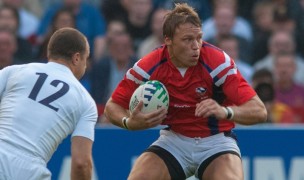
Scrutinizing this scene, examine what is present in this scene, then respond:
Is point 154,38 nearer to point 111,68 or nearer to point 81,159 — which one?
point 111,68

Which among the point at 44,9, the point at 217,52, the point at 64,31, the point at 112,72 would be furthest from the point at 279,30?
the point at 64,31

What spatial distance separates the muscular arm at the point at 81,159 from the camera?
7.86 metres

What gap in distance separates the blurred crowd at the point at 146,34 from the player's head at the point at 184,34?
3.76 meters

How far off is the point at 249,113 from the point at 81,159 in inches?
61.2

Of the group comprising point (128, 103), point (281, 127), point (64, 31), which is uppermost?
point (64, 31)

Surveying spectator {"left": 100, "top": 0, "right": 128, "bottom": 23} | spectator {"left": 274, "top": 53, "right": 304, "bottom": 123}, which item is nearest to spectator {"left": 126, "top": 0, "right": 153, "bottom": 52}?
spectator {"left": 100, "top": 0, "right": 128, "bottom": 23}

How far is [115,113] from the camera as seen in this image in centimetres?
897

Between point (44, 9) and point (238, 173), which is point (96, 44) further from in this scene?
point (238, 173)

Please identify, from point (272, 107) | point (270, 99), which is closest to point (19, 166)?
point (270, 99)

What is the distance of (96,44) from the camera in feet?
45.3

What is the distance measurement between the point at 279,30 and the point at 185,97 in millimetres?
5375

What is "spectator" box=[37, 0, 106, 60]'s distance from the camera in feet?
45.2

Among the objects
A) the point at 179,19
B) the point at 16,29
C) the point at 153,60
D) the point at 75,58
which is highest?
the point at 179,19

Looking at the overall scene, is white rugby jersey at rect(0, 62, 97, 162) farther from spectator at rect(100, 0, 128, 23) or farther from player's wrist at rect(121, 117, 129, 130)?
spectator at rect(100, 0, 128, 23)
